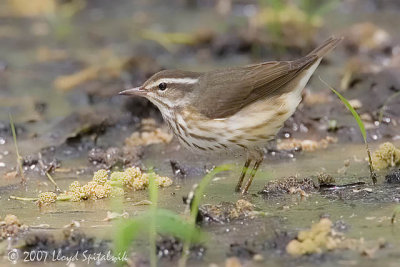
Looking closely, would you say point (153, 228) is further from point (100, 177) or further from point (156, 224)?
point (100, 177)

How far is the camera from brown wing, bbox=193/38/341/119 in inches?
267

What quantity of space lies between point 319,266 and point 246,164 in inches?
99.0

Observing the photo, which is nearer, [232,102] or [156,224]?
[156,224]

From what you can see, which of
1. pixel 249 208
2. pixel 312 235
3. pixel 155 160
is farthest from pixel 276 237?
pixel 155 160

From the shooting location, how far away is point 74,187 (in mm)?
6566

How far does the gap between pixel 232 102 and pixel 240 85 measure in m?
0.16

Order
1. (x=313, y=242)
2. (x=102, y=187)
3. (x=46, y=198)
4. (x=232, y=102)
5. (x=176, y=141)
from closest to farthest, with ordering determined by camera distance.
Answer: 1. (x=313, y=242)
2. (x=46, y=198)
3. (x=102, y=187)
4. (x=232, y=102)
5. (x=176, y=141)

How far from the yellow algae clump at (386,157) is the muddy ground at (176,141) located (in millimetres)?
62

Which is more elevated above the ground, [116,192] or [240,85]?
[240,85]

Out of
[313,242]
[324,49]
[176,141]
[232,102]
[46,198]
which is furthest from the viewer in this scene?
[176,141]

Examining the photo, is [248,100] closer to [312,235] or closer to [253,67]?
[253,67]

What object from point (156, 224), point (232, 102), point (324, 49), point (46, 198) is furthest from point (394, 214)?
point (46, 198)

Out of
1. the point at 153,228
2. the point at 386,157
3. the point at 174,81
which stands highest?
the point at 174,81

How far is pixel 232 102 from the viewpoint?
6.79 m
